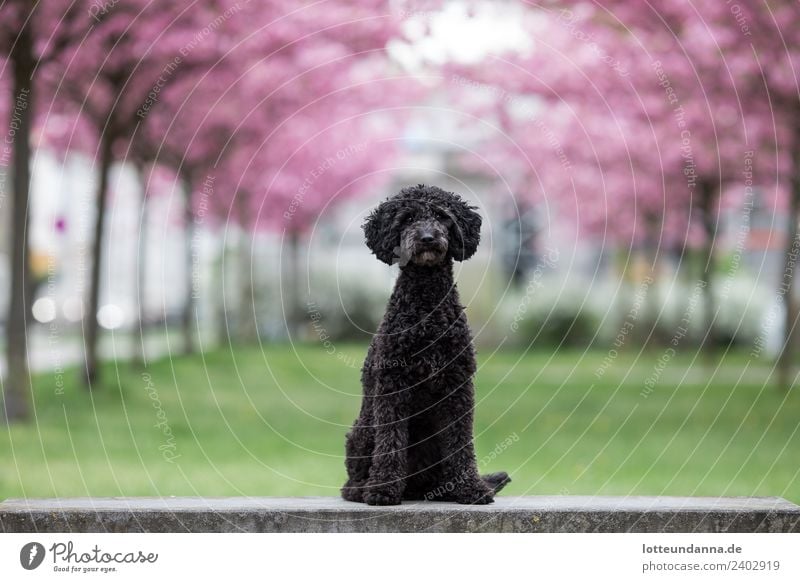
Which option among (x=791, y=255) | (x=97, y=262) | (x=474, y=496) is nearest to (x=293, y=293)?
(x=97, y=262)

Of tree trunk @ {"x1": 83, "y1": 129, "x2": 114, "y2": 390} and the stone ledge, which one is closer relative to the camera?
the stone ledge

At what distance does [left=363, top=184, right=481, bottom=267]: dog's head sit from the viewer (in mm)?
6273

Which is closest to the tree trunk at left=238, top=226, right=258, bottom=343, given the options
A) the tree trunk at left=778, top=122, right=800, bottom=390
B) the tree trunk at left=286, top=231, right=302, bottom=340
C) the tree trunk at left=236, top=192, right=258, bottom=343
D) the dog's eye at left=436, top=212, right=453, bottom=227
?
the tree trunk at left=236, top=192, right=258, bottom=343

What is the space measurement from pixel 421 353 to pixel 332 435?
899 cm

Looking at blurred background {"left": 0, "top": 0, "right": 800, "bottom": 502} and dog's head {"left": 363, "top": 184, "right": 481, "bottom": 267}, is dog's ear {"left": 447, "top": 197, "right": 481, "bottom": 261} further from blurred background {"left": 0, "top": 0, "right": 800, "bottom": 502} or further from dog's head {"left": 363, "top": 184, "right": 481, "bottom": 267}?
blurred background {"left": 0, "top": 0, "right": 800, "bottom": 502}

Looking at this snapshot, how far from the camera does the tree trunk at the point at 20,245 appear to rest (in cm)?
1566

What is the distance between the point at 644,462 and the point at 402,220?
309 inches

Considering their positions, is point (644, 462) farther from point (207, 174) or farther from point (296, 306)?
point (296, 306)

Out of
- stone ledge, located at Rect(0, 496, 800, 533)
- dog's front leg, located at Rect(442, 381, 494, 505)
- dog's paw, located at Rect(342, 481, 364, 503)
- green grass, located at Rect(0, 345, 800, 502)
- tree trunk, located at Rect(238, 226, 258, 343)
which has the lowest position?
green grass, located at Rect(0, 345, 800, 502)

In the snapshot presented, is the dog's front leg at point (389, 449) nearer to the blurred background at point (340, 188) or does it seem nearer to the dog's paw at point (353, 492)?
the dog's paw at point (353, 492)

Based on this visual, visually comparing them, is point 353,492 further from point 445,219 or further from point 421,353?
point 445,219

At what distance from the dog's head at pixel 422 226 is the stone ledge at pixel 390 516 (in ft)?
4.94

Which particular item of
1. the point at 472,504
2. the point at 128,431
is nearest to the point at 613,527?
the point at 472,504

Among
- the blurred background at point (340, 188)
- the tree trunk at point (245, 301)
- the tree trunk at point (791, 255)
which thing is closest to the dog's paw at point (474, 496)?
the blurred background at point (340, 188)
